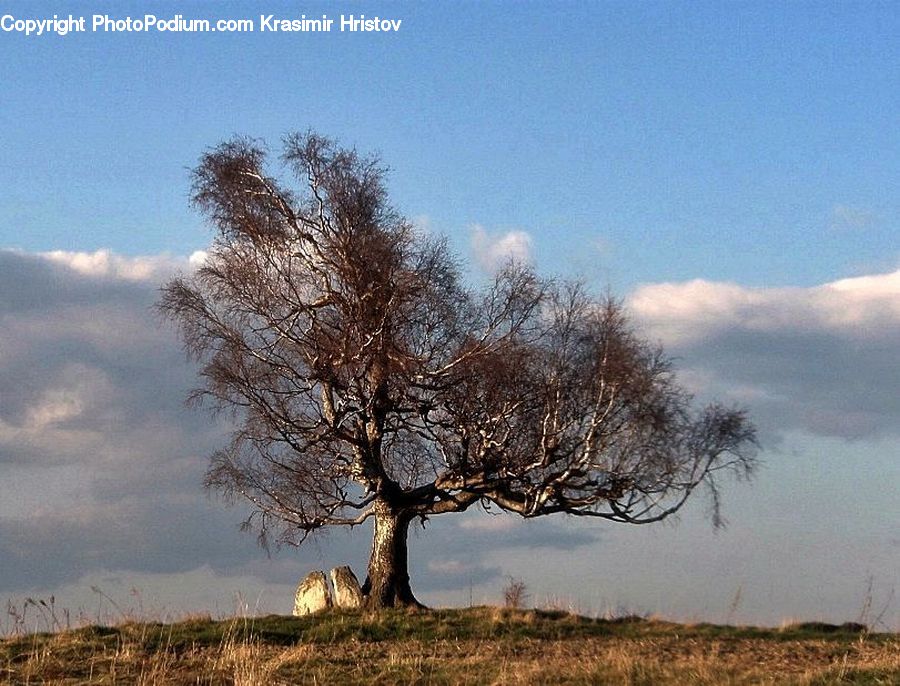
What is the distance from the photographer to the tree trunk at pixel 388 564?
30.2 m

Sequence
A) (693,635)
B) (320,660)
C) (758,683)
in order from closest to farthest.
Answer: (758,683)
(320,660)
(693,635)

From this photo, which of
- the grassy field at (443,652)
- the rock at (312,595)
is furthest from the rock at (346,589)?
the grassy field at (443,652)

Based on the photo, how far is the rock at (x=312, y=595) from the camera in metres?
30.0

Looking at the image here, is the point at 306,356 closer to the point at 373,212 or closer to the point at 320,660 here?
the point at 373,212

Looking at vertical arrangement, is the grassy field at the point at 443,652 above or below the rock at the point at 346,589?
below

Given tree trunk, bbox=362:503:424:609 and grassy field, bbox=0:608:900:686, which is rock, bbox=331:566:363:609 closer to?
tree trunk, bbox=362:503:424:609

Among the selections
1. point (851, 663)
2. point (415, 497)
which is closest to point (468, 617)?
point (415, 497)

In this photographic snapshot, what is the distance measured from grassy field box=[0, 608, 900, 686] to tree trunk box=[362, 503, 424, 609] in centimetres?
191

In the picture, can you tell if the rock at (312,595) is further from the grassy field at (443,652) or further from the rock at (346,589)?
the grassy field at (443,652)

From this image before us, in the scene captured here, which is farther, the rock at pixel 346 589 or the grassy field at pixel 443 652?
the rock at pixel 346 589

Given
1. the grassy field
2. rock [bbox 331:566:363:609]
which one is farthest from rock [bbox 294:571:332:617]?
the grassy field

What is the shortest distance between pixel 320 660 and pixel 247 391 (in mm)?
10387

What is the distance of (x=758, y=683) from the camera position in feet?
58.4

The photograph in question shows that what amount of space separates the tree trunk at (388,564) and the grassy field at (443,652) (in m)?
1.91
